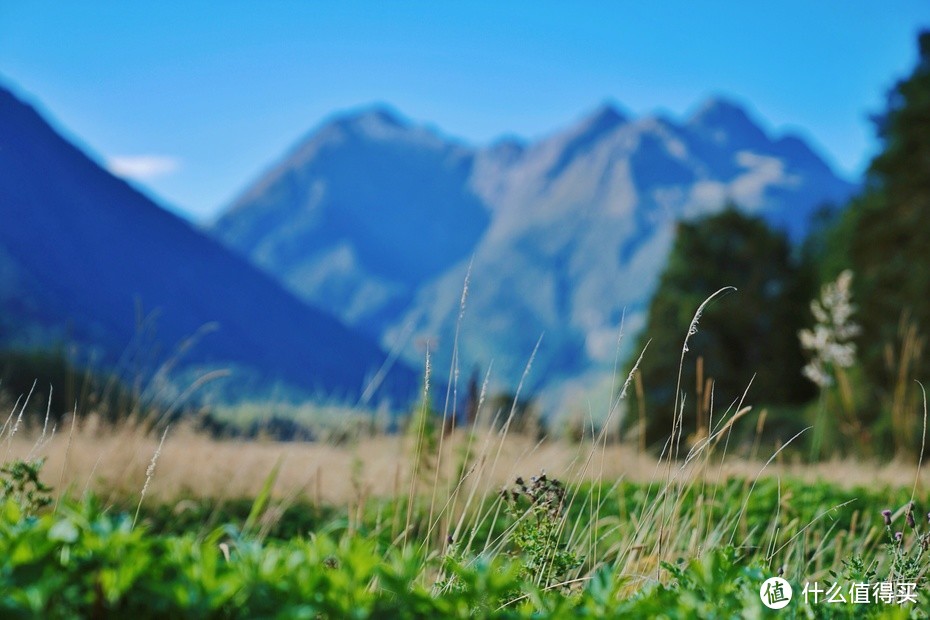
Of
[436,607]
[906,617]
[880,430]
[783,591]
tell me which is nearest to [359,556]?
[436,607]

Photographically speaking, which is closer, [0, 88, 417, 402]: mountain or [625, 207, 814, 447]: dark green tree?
[625, 207, 814, 447]: dark green tree

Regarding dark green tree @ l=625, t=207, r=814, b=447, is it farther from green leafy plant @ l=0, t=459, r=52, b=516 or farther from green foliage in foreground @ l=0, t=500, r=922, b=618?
green foliage in foreground @ l=0, t=500, r=922, b=618

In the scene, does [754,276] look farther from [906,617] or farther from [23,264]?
[23,264]

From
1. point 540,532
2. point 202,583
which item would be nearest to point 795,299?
point 540,532

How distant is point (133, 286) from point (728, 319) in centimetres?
9718

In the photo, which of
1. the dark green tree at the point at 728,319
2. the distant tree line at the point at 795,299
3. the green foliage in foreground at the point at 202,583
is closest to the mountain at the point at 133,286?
the dark green tree at the point at 728,319

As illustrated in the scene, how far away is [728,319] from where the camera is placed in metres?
15.4

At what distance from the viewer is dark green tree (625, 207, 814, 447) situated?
15.1m

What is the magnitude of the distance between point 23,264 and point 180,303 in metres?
46.5

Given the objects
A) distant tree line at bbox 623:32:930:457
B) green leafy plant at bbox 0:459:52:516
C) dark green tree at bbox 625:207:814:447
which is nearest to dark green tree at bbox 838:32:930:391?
distant tree line at bbox 623:32:930:457

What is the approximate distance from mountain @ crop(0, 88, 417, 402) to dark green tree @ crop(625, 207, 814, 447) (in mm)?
33816

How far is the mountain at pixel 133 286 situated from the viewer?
2435 inches

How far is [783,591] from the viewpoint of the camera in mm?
1664

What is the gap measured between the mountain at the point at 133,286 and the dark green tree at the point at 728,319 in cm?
3382
